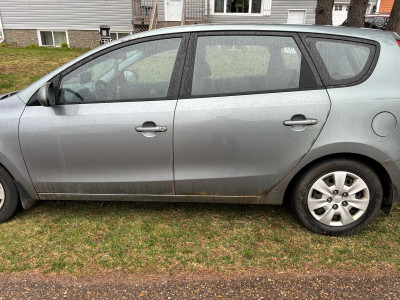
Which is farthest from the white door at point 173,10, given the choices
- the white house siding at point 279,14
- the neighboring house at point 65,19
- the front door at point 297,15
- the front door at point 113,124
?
the front door at point 113,124

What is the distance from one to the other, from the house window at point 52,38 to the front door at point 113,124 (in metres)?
15.2

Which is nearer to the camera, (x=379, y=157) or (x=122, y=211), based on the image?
(x=379, y=157)

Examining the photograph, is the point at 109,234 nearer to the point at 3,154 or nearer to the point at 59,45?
the point at 3,154

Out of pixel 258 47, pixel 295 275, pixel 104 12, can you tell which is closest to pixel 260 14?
pixel 104 12

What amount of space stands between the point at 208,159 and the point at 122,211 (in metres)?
1.16

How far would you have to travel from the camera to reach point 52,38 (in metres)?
16.6

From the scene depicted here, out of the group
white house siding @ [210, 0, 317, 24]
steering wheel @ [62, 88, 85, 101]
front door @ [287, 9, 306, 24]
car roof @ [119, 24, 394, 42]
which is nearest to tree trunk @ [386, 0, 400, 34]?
car roof @ [119, 24, 394, 42]

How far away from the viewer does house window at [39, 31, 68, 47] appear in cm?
1647

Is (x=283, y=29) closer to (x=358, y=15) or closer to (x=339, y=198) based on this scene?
(x=339, y=198)

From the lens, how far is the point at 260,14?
16047 mm

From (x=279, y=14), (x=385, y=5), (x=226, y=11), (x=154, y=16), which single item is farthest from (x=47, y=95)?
(x=385, y=5)

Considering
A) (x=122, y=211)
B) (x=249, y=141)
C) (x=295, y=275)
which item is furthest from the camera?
(x=122, y=211)

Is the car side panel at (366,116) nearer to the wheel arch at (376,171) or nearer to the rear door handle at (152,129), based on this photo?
the wheel arch at (376,171)

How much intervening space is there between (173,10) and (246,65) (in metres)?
14.1
